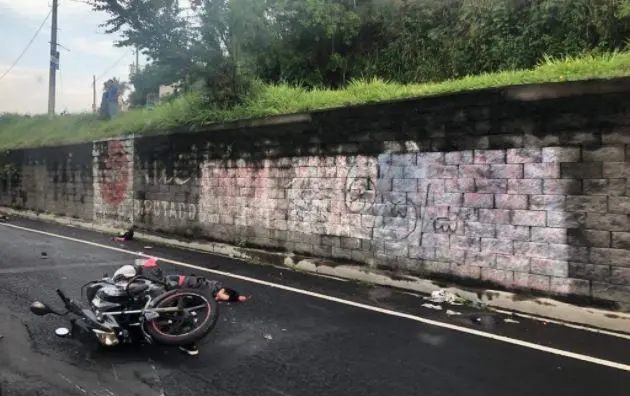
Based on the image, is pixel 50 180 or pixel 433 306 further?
pixel 50 180

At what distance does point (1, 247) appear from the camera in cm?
1165

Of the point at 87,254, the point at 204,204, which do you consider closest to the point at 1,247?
the point at 87,254

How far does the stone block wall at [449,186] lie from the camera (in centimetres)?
650

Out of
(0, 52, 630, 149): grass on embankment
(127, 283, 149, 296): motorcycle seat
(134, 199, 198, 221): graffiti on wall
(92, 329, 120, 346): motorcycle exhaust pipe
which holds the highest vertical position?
(0, 52, 630, 149): grass on embankment

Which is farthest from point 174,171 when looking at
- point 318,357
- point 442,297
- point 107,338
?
point 318,357

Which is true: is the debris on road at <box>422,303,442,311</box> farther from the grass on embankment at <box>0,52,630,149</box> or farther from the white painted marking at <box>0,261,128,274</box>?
the white painted marking at <box>0,261,128,274</box>

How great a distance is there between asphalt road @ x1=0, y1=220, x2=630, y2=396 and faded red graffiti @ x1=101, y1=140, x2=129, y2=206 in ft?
26.0

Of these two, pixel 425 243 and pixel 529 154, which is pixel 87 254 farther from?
pixel 529 154

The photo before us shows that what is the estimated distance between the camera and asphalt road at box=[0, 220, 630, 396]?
4.43 meters

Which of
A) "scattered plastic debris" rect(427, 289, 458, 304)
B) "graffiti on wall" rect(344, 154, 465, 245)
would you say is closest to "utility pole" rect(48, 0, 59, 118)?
"graffiti on wall" rect(344, 154, 465, 245)

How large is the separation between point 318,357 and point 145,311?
5.65 feet

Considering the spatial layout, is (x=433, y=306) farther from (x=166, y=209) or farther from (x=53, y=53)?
(x=53, y=53)

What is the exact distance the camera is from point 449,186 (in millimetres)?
7949

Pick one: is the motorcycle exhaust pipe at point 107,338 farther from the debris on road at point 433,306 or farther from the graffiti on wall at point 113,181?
the graffiti on wall at point 113,181
